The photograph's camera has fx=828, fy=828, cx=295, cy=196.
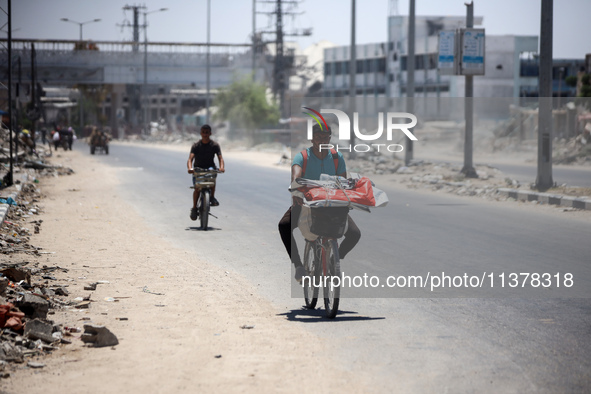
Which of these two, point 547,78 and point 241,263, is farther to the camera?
Answer: point 547,78

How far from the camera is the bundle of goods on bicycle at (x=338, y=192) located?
695 cm

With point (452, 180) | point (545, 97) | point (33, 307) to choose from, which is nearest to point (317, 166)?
point (33, 307)

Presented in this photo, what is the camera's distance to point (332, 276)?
23.1 ft

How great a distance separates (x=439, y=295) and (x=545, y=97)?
1368cm

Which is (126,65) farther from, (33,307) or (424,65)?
(33,307)

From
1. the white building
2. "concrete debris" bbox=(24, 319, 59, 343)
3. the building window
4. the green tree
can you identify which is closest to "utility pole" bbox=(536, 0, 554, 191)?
"concrete debris" bbox=(24, 319, 59, 343)

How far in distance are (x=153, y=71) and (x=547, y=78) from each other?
242ft

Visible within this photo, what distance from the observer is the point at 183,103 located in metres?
106

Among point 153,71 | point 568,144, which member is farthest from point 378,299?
point 153,71

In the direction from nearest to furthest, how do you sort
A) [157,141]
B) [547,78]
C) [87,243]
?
1. [87,243]
2. [547,78]
3. [157,141]

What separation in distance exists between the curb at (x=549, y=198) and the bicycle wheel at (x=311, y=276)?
1159 cm

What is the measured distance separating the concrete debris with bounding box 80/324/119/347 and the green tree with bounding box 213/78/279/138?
2529 inches

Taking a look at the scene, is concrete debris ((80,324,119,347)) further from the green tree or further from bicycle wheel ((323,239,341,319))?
the green tree

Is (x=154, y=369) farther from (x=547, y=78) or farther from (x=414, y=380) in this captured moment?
(x=547, y=78)
